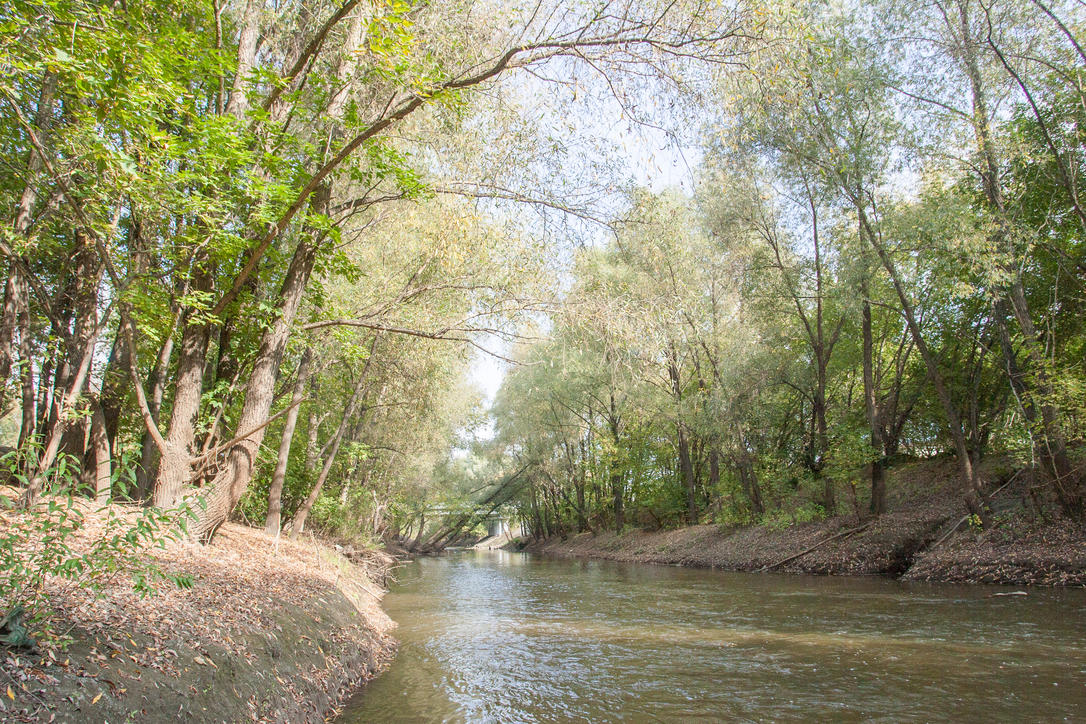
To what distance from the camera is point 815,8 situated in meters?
14.4

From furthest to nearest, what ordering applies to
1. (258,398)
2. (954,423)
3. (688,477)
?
(688,477) → (954,423) → (258,398)

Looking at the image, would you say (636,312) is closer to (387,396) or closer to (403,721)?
(403,721)

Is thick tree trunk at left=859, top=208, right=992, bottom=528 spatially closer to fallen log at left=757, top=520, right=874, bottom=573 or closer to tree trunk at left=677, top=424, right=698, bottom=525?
fallen log at left=757, top=520, right=874, bottom=573

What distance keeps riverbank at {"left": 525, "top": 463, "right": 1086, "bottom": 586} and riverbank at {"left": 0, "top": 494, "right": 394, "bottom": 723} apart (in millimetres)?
12886

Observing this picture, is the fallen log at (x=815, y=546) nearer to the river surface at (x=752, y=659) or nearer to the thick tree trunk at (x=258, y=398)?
the river surface at (x=752, y=659)

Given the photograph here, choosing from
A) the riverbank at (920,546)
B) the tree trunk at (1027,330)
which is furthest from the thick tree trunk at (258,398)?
the riverbank at (920,546)

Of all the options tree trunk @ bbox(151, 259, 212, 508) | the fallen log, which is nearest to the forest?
tree trunk @ bbox(151, 259, 212, 508)

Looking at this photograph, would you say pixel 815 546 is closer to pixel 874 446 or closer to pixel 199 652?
pixel 874 446

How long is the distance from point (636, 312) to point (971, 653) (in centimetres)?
594

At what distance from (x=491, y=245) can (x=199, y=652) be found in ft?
17.5

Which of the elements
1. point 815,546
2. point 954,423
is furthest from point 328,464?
point 954,423

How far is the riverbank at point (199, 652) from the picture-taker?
10.4ft

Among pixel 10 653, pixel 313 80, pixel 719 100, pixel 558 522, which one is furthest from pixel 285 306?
pixel 558 522

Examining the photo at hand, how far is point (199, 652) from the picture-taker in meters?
4.29
